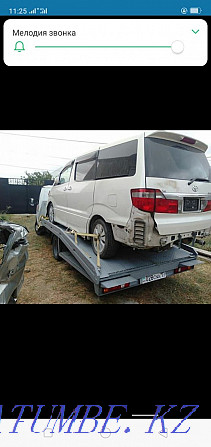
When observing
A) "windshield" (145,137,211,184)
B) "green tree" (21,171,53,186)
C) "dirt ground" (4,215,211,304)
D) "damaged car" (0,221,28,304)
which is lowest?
"dirt ground" (4,215,211,304)

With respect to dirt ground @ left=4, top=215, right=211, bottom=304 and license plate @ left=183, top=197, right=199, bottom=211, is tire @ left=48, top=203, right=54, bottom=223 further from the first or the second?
license plate @ left=183, top=197, right=199, bottom=211

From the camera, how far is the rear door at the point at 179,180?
213 cm

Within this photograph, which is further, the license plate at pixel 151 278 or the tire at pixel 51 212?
the tire at pixel 51 212

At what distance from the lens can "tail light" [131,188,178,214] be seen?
2.06 m

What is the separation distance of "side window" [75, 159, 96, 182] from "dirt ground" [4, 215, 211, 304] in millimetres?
1666

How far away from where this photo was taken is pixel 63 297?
2748 millimetres

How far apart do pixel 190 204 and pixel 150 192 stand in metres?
0.59

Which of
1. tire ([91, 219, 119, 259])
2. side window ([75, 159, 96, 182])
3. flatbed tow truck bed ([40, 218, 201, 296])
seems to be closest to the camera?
flatbed tow truck bed ([40, 218, 201, 296])

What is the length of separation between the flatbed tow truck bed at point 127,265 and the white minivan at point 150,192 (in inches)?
9.5

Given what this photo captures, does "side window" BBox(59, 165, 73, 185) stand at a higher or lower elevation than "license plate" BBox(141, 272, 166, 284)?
higher

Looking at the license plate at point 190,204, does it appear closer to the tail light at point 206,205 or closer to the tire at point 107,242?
the tail light at point 206,205

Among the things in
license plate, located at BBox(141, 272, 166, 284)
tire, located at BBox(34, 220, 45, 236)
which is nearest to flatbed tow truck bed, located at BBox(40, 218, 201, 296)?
license plate, located at BBox(141, 272, 166, 284)
